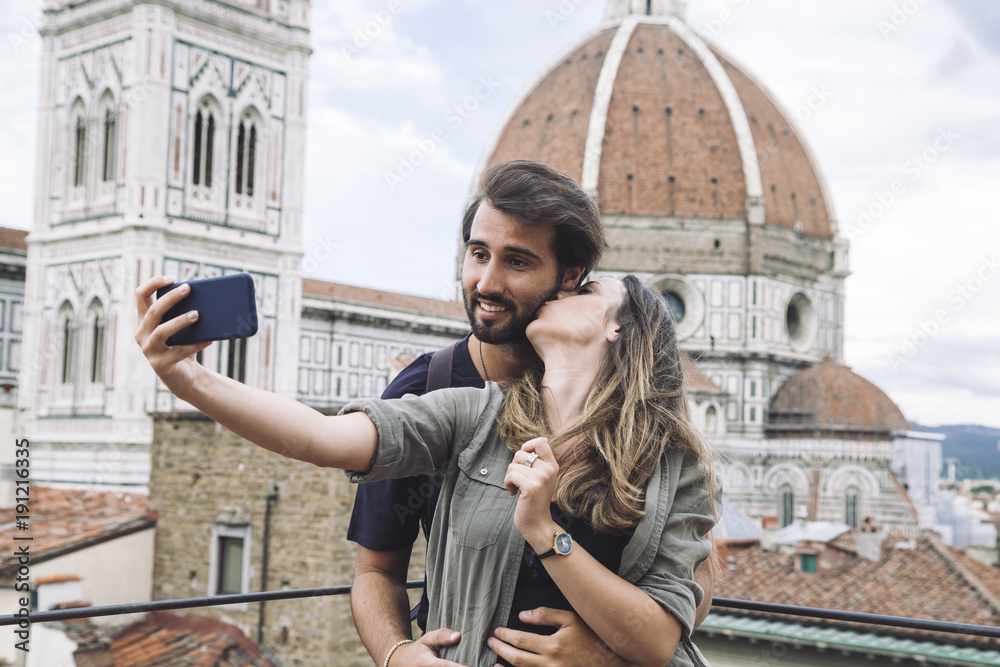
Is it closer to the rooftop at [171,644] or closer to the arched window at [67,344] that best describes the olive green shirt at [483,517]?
the rooftop at [171,644]

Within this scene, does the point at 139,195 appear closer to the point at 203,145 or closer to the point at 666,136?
the point at 203,145

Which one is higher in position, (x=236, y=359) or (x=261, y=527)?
(x=236, y=359)

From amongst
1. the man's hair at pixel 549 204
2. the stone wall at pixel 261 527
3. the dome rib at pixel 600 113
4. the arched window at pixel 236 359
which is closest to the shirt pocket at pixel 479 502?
the man's hair at pixel 549 204

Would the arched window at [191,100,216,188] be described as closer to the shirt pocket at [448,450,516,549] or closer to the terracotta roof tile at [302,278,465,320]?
the terracotta roof tile at [302,278,465,320]

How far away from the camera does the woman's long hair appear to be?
149cm

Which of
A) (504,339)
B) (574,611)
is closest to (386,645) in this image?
(574,611)

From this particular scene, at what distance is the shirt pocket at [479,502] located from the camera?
1524 millimetres

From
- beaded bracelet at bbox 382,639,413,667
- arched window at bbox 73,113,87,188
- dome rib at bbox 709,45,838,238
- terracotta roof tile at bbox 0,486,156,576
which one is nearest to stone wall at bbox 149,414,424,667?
terracotta roof tile at bbox 0,486,156,576

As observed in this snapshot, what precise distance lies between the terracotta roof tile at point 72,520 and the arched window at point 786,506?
21.6m

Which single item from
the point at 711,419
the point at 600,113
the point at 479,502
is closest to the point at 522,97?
the point at 600,113

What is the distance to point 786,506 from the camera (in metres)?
31.4

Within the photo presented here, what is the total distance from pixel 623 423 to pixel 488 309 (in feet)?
1.04

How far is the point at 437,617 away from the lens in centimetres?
162

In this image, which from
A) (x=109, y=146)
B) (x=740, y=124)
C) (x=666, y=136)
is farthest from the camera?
(x=740, y=124)
